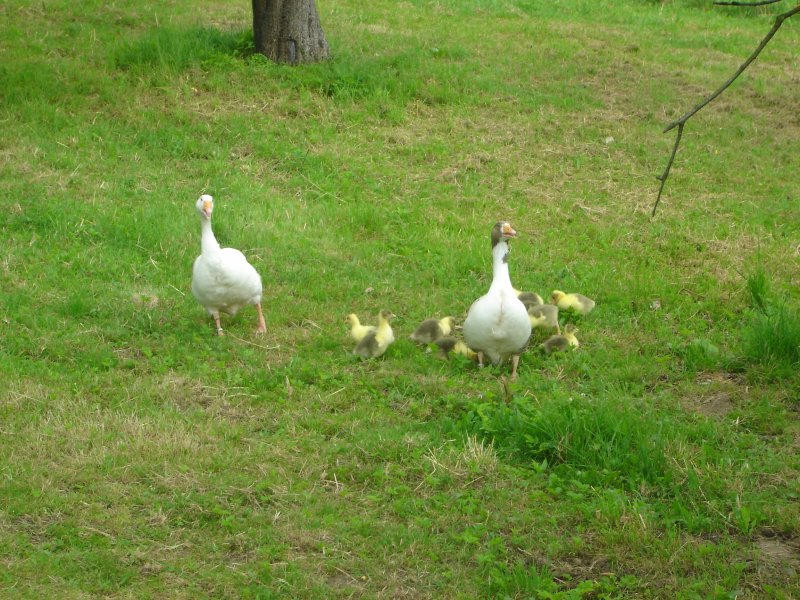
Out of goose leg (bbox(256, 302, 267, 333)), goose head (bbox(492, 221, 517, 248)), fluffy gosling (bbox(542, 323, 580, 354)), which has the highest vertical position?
goose head (bbox(492, 221, 517, 248))

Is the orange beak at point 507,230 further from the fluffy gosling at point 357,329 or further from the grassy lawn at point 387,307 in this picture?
the fluffy gosling at point 357,329

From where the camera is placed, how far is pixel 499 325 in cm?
739

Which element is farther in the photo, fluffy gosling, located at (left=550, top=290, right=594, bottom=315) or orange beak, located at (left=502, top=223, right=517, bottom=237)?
fluffy gosling, located at (left=550, top=290, right=594, bottom=315)

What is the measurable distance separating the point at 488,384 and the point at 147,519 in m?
2.81

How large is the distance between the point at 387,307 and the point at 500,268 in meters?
1.56

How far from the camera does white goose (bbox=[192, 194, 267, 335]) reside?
8.06 m

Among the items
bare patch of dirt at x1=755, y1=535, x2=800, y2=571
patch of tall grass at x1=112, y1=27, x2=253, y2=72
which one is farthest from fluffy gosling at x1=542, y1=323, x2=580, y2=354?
patch of tall grass at x1=112, y1=27, x2=253, y2=72

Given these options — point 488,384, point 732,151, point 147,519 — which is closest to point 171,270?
point 488,384

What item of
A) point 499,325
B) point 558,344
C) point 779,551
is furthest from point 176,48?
point 779,551

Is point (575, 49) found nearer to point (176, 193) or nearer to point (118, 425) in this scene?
point (176, 193)

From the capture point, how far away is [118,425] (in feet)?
21.8

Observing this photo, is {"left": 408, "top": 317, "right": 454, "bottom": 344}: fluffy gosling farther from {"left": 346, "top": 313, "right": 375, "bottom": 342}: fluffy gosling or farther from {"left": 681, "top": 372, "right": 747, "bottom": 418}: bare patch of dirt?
{"left": 681, "top": 372, "right": 747, "bottom": 418}: bare patch of dirt

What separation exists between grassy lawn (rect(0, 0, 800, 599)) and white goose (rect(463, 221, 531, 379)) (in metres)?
0.21

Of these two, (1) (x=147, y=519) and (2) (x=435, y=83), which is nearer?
(1) (x=147, y=519)
